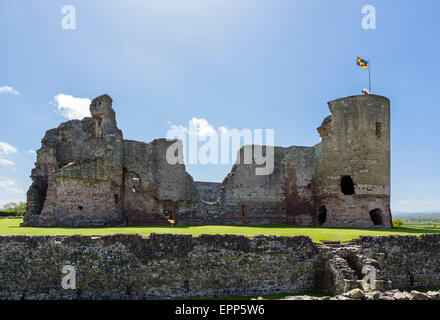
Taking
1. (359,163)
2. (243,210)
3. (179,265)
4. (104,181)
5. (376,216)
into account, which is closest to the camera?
(179,265)

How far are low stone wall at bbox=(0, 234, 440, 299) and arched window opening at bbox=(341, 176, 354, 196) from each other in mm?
9931

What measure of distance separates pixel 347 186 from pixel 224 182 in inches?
334

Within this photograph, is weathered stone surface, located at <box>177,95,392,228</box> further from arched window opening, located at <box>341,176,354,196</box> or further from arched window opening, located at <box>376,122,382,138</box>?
arched window opening, located at <box>341,176,354,196</box>

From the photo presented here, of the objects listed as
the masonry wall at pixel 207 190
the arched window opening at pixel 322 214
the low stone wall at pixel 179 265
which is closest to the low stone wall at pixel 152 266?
the low stone wall at pixel 179 265

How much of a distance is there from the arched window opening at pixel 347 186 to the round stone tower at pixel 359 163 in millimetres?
865

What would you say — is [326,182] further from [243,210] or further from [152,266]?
[152,266]

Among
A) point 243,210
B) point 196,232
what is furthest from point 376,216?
point 196,232

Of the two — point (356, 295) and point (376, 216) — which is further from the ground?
point (376, 216)

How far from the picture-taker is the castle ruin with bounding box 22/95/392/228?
19.3 metres

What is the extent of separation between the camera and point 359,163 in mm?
21828

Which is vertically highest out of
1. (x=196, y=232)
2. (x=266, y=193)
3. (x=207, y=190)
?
(x=207, y=190)

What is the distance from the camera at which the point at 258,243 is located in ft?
43.7
